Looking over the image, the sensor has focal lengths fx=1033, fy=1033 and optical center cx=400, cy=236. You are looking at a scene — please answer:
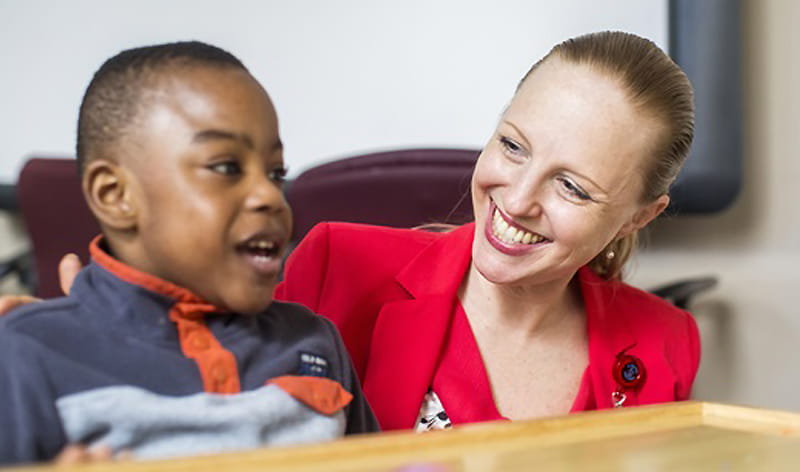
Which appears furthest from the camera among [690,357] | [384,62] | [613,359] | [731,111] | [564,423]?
[384,62]

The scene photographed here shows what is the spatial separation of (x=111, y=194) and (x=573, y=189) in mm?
665

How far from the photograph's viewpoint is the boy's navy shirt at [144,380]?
0.81m

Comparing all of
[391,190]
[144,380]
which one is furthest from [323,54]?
[144,380]

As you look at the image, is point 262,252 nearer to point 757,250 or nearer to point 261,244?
point 261,244

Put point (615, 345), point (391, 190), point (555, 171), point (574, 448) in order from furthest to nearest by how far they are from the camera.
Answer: point (391, 190), point (615, 345), point (555, 171), point (574, 448)

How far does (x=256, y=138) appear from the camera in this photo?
907 millimetres

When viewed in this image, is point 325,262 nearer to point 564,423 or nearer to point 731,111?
point 564,423

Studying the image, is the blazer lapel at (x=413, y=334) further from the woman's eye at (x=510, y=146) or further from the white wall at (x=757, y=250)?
the white wall at (x=757, y=250)

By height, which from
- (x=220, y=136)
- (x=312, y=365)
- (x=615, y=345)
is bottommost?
(x=615, y=345)

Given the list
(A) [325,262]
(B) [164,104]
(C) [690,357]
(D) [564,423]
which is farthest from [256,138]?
(C) [690,357]

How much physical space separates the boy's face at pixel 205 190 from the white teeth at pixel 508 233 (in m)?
0.51

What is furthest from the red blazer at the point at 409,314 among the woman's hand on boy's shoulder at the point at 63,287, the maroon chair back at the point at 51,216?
the maroon chair back at the point at 51,216

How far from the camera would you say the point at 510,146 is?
1.38 meters

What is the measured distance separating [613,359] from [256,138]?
0.77 meters
